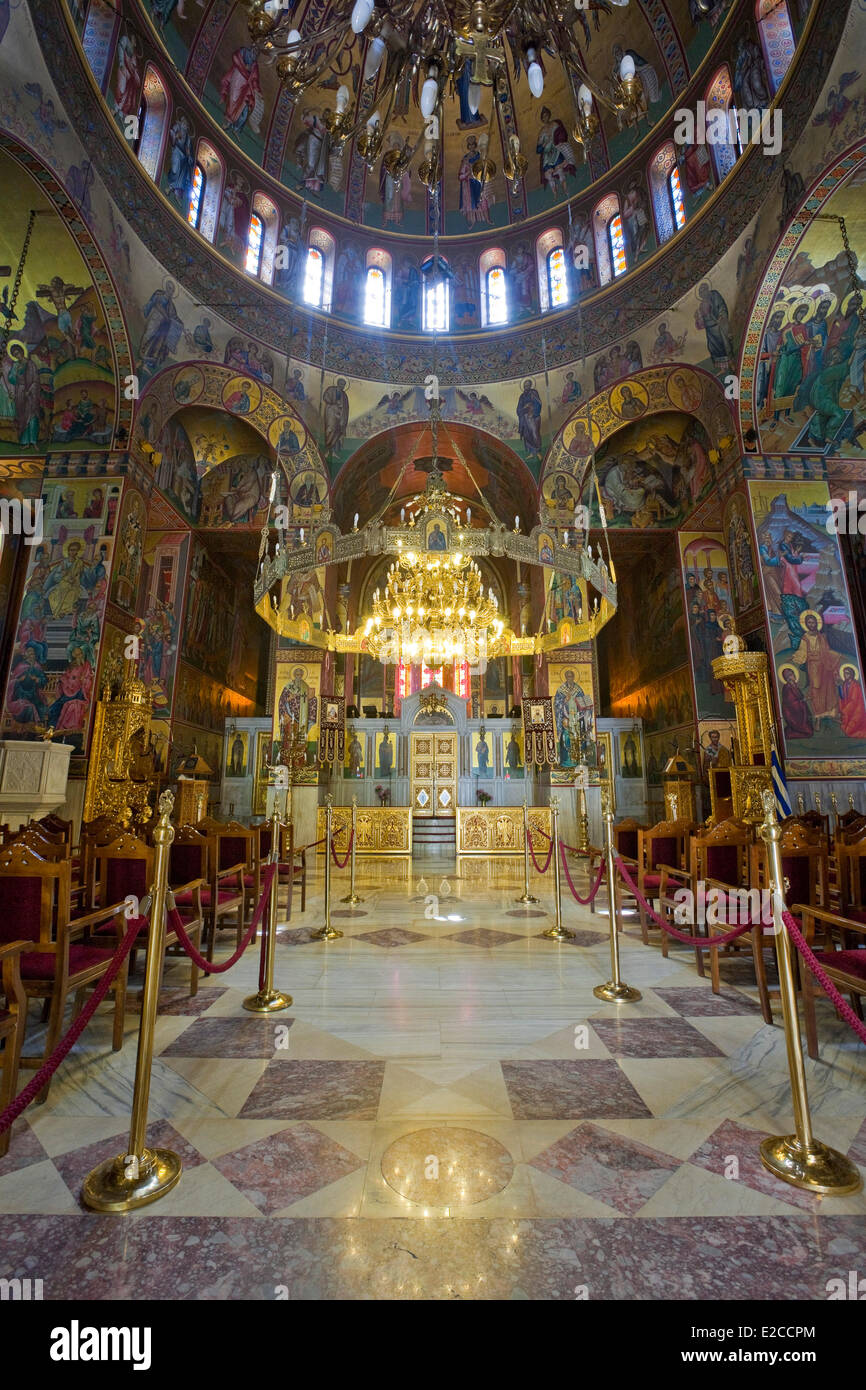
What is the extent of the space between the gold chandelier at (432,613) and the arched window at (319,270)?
385 inches

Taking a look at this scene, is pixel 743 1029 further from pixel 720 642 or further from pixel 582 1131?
pixel 720 642

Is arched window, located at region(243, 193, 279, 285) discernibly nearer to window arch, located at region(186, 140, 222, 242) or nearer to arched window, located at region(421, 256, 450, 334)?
window arch, located at region(186, 140, 222, 242)

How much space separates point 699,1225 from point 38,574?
1221 centimetres

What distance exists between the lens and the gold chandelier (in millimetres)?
8812

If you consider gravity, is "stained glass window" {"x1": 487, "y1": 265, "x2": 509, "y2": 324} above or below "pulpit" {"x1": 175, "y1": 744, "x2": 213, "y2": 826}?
above

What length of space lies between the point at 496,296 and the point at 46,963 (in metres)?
18.0

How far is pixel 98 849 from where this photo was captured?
13.3 ft

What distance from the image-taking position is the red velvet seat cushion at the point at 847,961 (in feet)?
9.30

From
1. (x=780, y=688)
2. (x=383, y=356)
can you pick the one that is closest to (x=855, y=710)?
(x=780, y=688)

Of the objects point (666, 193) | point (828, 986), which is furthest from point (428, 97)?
point (828, 986)

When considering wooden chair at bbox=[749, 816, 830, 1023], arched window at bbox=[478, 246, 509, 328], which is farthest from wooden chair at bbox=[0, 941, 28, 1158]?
arched window at bbox=[478, 246, 509, 328]

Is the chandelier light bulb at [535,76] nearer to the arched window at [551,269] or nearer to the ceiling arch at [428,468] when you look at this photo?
the ceiling arch at [428,468]

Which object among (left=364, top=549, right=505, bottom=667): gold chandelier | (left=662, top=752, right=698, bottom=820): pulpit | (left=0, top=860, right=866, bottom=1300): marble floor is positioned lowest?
(left=0, top=860, right=866, bottom=1300): marble floor

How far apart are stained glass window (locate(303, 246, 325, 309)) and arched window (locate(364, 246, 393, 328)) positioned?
1.23 meters
